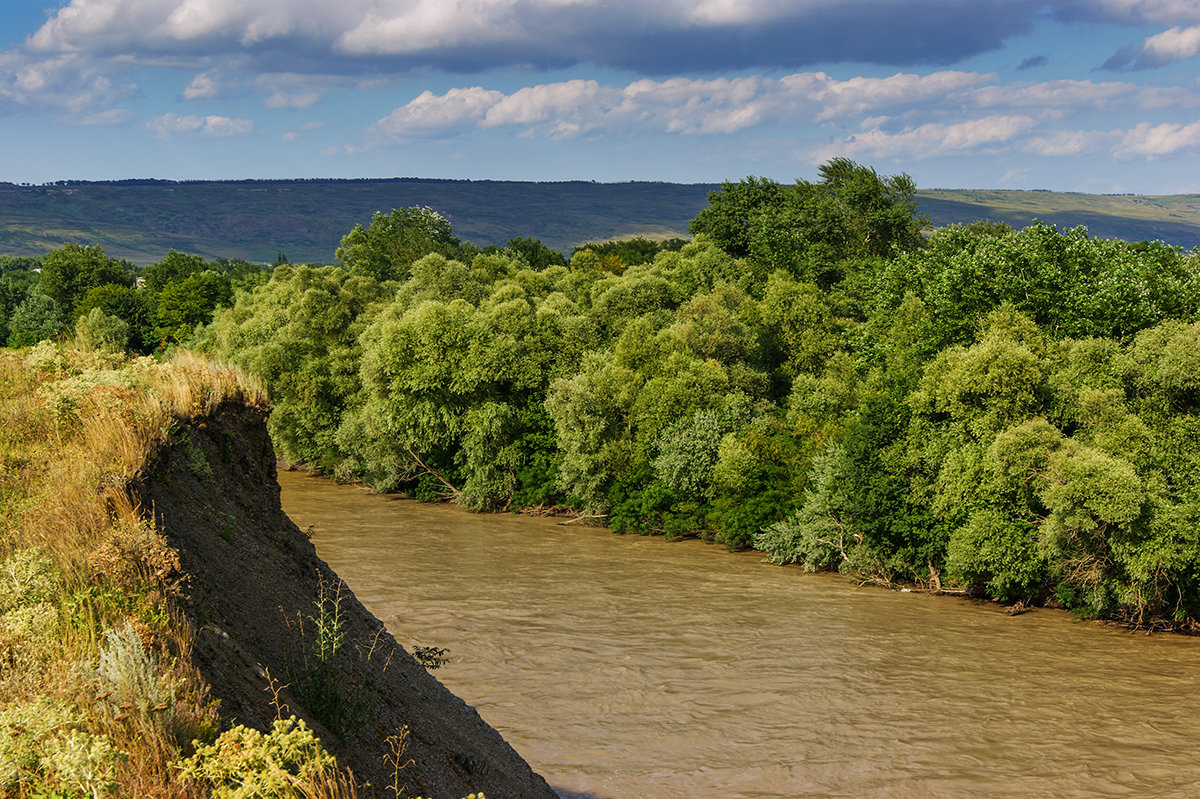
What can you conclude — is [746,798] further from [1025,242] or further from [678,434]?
[1025,242]

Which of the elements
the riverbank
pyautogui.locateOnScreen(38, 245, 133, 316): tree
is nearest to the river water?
the riverbank

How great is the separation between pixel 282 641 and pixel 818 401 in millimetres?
38277

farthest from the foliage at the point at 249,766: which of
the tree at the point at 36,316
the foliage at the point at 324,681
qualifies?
the tree at the point at 36,316

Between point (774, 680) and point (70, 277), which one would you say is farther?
point (70, 277)

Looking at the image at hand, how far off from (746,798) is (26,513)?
15.5 metres

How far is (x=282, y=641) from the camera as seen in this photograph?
852cm

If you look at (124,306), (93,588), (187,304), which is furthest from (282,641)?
(124,306)

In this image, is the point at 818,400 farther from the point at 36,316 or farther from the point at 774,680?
the point at 36,316

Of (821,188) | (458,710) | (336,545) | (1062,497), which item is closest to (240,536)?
(458,710)

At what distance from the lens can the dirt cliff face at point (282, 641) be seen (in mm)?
7262

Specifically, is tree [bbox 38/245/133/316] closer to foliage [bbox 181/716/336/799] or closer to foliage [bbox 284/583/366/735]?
foliage [bbox 284/583/366/735]

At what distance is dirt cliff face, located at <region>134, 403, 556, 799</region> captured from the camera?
7.26 metres

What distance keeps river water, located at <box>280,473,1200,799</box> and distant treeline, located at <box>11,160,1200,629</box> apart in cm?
257

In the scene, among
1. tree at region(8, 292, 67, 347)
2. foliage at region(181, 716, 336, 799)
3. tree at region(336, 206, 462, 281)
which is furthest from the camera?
tree at region(336, 206, 462, 281)
